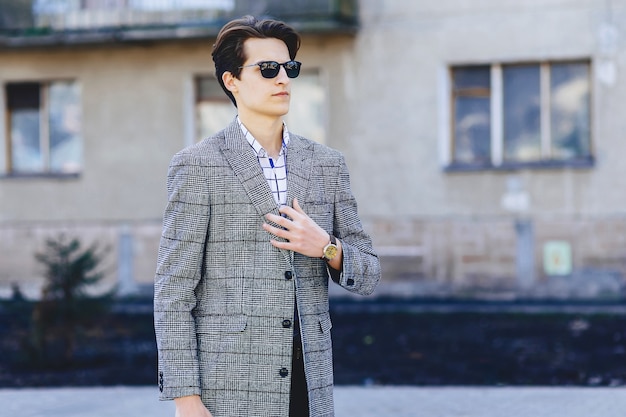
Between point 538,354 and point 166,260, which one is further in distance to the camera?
point 538,354

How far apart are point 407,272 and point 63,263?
25.9 feet

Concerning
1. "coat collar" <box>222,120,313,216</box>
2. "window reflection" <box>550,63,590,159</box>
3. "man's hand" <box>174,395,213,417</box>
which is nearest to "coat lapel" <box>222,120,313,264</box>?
"coat collar" <box>222,120,313,216</box>

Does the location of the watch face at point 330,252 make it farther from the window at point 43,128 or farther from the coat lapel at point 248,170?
the window at point 43,128

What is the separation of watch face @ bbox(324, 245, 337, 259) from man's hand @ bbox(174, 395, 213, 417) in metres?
0.56

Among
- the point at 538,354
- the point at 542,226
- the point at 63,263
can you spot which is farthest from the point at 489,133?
the point at 63,263

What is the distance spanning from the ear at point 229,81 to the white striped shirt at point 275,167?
0.11 metres

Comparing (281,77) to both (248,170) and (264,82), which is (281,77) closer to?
(264,82)

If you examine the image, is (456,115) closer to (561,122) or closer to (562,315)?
(561,122)

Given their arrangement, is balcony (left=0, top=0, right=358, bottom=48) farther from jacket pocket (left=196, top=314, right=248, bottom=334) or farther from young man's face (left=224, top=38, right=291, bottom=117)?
jacket pocket (left=196, top=314, right=248, bottom=334)

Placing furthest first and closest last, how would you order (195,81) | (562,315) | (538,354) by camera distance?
1. (195,81)
2. (562,315)
3. (538,354)

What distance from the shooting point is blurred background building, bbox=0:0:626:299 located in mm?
16141

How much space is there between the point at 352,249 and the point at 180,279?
21.1 inches

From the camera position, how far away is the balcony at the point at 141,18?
16.8m

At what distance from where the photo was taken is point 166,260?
126 inches
